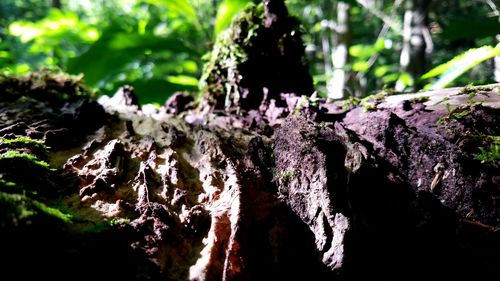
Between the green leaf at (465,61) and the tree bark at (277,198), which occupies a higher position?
the green leaf at (465,61)

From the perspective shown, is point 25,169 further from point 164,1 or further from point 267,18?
point 164,1

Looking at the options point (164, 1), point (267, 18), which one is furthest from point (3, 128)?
point (164, 1)

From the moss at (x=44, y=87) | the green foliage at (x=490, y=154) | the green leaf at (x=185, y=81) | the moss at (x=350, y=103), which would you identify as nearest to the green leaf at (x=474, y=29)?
the moss at (x=350, y=103)

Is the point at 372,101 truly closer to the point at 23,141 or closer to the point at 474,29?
the point at 23,141

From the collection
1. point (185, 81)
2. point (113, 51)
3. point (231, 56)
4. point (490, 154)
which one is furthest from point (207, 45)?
point (490, 154)

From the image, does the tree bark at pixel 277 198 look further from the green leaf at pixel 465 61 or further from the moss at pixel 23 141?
the green leaf at pixel 465 61

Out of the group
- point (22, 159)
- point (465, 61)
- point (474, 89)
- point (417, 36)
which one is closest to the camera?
point (22, 159)
